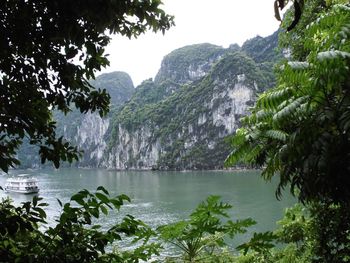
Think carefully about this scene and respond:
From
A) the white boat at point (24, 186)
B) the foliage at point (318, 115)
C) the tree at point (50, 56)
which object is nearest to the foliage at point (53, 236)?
the tree at point (50, 56)

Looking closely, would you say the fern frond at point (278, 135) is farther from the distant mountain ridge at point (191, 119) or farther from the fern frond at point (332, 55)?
the distant mountain ridge at point (191, 119)

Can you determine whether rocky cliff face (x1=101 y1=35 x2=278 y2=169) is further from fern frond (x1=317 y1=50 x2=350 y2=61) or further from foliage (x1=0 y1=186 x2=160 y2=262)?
foliage (x1=0 y1=186 x2=160 y2=262)

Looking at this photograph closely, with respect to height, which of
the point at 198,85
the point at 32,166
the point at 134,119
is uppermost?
the point at 198,85

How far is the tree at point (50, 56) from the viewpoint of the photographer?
1.94 m

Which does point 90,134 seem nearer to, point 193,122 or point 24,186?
point 193,122

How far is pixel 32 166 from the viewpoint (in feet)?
495

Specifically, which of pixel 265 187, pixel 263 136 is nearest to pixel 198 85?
pixel 265 187

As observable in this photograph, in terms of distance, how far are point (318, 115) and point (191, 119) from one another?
104m

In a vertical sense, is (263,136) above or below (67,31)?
below

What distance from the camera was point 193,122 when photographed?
10588 centimetres

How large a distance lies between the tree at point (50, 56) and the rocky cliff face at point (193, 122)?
84.4 metres

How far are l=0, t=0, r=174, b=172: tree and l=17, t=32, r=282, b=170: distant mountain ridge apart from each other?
7350cm

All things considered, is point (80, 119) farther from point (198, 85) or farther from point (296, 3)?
point (296, 3)

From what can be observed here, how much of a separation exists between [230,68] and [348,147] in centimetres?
10326
